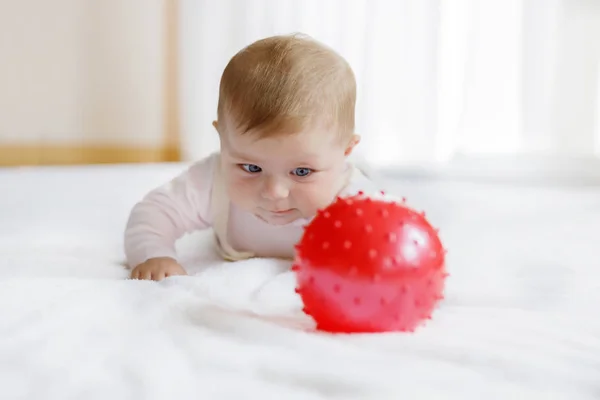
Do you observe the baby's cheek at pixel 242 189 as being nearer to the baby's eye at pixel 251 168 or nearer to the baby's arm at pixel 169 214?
the baby's eye at pixel 251 168

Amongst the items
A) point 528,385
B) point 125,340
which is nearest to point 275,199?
point 125,340

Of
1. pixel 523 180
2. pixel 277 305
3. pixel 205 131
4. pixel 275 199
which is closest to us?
pixel 277 305

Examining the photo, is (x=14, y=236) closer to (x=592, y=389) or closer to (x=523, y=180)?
(x=592, y=389)

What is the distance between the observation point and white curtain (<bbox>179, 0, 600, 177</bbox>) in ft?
6.75

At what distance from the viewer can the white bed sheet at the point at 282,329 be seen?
599mm

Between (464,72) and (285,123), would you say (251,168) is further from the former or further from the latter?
(464,72)

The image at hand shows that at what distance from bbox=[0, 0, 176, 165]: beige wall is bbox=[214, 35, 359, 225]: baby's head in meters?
1.35

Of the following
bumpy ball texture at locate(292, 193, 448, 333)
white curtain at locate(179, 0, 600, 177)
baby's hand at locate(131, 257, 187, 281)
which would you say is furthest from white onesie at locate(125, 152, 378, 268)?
white curtain at locate(179, 0, 600, 177)

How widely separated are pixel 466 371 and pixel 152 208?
838 mm

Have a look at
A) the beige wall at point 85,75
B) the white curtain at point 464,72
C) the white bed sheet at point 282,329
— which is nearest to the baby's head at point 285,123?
the white bed sheet at point 282,329

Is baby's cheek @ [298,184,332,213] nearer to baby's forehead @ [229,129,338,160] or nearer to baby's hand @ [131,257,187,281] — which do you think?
baby's forehead @ [229,129,338,160]

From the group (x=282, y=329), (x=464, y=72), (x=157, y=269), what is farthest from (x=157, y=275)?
(x=464, y=72)

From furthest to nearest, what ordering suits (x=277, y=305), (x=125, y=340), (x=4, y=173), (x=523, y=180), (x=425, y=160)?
(x=425, y=160) → (x=523, y=180) → (x=4, y=173) → (x=277, y=305) → (x=125, y=340)

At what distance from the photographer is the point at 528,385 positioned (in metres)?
0.62
